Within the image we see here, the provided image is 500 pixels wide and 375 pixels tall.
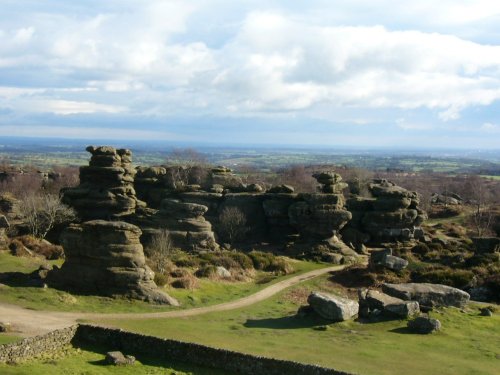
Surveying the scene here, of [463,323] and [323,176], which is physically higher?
[323,176]

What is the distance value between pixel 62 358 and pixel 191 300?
44.0 feet

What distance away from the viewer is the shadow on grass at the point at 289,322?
115 feet

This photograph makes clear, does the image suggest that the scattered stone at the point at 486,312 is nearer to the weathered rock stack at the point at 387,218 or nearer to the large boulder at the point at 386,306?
the large boulder at the point at 386,306

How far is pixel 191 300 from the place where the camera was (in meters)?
40.3

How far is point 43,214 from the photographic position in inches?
2468

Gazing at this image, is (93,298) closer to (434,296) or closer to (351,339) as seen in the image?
(351,339)

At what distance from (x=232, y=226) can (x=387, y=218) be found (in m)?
20.1

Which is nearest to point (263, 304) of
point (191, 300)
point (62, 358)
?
point (191, 300)

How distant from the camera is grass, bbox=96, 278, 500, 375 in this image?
89.7 ft

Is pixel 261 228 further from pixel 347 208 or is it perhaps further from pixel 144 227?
pixel 144 227

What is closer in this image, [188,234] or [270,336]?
[270,336]

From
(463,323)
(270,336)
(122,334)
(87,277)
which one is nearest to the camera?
(122,334)

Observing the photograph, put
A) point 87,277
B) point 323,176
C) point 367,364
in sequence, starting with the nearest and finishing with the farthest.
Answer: point 367,364 → point 87,277 → point 323,176

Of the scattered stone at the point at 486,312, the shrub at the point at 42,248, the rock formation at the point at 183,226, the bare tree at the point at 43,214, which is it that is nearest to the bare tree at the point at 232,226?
the rock formation at the point at 183,226
